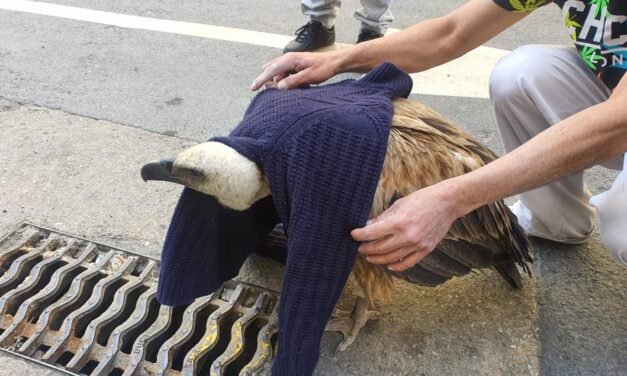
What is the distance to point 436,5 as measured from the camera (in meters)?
5.44

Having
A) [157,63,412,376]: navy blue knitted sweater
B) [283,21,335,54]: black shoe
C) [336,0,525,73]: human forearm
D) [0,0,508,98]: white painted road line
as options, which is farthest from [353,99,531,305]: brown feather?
[283,21,335,54]: black shoe

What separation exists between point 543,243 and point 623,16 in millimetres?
1081

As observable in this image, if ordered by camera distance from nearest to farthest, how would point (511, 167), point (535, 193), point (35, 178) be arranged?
point (511, 167)
point (535, 193)
point (35, 178)

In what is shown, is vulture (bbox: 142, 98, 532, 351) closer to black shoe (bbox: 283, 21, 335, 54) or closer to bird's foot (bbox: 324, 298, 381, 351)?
bird's foot (bbox: 324, 298, 381, 351)

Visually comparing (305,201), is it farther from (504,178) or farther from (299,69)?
(299,69)

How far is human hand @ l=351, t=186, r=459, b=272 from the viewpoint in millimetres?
1776

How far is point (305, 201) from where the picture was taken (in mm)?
1772

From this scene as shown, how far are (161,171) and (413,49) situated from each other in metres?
1.21

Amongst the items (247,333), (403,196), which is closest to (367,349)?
(247,333)

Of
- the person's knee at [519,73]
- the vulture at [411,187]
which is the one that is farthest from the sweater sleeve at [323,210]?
the person's knee at [519,73]

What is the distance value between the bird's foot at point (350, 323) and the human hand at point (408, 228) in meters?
0.47

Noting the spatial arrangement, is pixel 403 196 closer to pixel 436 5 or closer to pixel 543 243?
pixel 543 243

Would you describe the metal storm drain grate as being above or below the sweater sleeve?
below

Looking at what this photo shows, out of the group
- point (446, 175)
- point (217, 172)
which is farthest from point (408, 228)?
point (217, 172)
